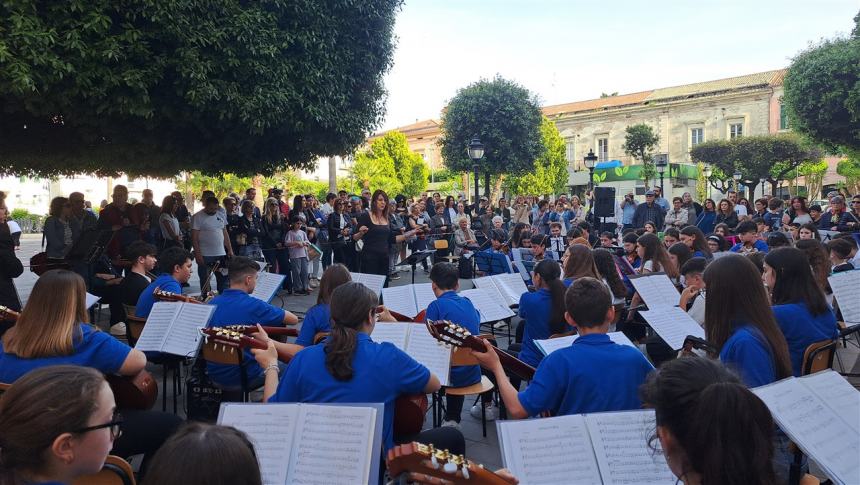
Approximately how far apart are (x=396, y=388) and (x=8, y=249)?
20.1 feet

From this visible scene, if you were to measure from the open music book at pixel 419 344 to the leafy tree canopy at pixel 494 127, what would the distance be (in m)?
23.6

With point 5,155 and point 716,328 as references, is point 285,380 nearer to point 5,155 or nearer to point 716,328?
point 716,328

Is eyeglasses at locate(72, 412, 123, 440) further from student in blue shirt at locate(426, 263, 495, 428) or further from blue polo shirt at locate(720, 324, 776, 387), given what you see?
student in blue shirt at locate(426, 263, 495, 428)

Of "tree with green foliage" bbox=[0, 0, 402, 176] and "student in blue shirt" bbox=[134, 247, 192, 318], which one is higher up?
"tree with green foliage" bbox=[0, 0, 402, 176]

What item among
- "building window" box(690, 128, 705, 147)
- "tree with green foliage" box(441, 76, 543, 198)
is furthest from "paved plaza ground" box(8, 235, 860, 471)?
"building window" box(690, 128, 705, 147)

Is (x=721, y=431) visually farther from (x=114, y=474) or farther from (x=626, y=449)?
(x=114, y=474)

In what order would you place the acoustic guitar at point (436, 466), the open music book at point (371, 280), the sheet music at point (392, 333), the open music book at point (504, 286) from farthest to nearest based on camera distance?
1. the open music book at point (504, 286)
2. the open music book at point (371, 280)
3. the sheet music at point (392, 333)
4. the acoustic guitar at point (436, 466)

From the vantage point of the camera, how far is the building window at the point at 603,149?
200 ft

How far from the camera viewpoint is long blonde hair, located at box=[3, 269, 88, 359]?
3.22 m

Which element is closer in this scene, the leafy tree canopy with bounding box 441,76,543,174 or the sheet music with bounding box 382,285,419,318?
the sheet music with bounding box 382,285,419,318

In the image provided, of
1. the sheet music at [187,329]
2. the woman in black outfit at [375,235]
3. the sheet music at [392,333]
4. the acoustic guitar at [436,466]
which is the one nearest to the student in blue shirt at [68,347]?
the sheet music at [187,329]

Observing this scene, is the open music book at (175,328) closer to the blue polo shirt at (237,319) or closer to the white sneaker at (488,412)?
the blue polo shirt at (237,319)

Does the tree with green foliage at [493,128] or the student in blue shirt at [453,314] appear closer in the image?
the student in blue shirt at [453,314]

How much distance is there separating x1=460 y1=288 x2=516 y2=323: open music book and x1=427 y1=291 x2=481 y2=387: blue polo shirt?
0.93m
